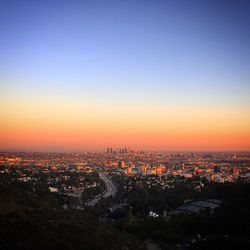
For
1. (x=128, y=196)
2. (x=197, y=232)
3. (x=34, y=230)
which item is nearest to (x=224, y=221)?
(x=197, y=232)

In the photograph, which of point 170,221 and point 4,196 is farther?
point 170,221

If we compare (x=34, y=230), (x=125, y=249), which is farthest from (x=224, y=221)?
(x=34, y=230)

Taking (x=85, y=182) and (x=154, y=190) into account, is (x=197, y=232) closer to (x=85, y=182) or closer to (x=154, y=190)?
(x=154, y=190)

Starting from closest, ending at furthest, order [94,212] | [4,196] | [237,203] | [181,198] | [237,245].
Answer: [237,245] → [4,196] → [237,203] → [94,212] → [181,198]

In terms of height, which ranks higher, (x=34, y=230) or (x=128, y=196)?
A: (x=34, y=230)

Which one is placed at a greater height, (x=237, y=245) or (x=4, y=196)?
(x=4, y=196)

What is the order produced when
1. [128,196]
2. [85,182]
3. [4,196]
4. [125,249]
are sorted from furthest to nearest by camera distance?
1. [85,182]
2. [128,196]
3. [4,196]
4. [125,249]

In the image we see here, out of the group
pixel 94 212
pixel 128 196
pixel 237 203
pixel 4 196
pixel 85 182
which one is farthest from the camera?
pixel 85 182

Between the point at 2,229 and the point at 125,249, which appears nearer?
the point at 2,229

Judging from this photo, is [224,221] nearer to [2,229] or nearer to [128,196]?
[2,229]
